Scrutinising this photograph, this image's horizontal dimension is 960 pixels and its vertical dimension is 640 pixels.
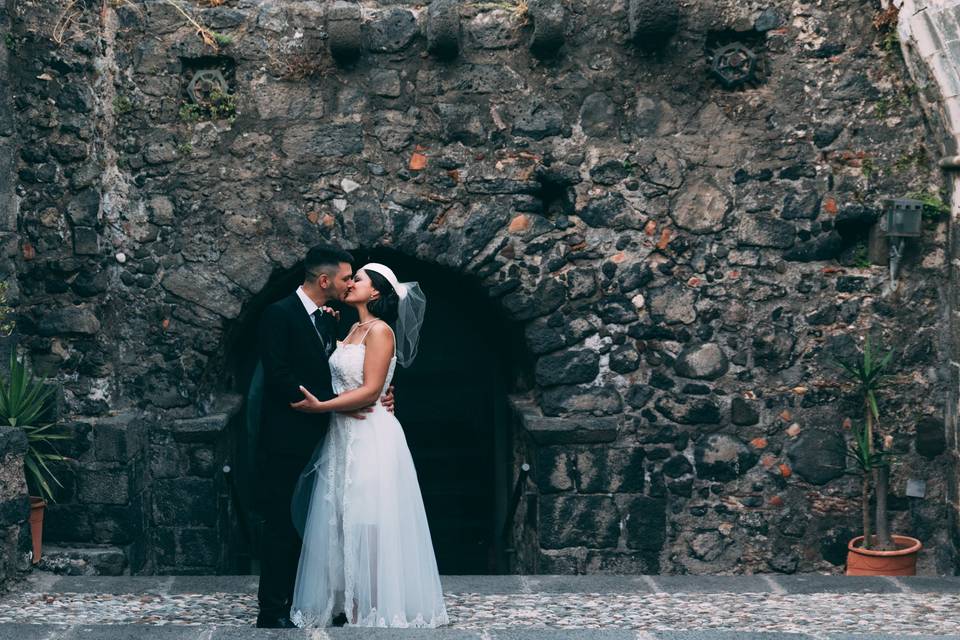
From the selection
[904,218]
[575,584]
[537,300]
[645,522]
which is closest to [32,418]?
[537,300]

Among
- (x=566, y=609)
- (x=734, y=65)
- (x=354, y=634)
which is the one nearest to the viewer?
(x=354, y=634)

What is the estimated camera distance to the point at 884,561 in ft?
19.9

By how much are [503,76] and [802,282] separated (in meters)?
2.00

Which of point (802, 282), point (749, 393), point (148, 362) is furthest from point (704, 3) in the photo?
point (148, 362)

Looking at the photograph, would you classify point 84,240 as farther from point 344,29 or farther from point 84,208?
point 344,29

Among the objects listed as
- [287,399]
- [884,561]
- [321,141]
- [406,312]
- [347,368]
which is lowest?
[884,561]

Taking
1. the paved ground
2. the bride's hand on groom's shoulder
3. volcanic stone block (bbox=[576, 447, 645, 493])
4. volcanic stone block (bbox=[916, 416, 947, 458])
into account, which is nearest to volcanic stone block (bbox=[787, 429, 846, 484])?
volcanic stone block (bbox=[916, 416, 947, 458])

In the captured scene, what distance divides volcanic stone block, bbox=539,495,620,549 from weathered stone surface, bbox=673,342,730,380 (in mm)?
842

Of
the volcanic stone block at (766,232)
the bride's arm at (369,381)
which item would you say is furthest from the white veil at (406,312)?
the volcanic stone block at (766,232)

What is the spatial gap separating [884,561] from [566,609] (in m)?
2.02

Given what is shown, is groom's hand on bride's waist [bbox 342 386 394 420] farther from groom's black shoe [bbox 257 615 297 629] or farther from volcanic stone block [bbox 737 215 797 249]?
volcanic stone block [bbox 737 215 797 249]

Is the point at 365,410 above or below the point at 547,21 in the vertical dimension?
below

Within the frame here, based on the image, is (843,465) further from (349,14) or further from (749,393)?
(349,14)

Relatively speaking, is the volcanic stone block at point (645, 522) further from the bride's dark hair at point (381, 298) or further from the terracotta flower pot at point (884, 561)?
the bride's dark hair at point (381, 298)
